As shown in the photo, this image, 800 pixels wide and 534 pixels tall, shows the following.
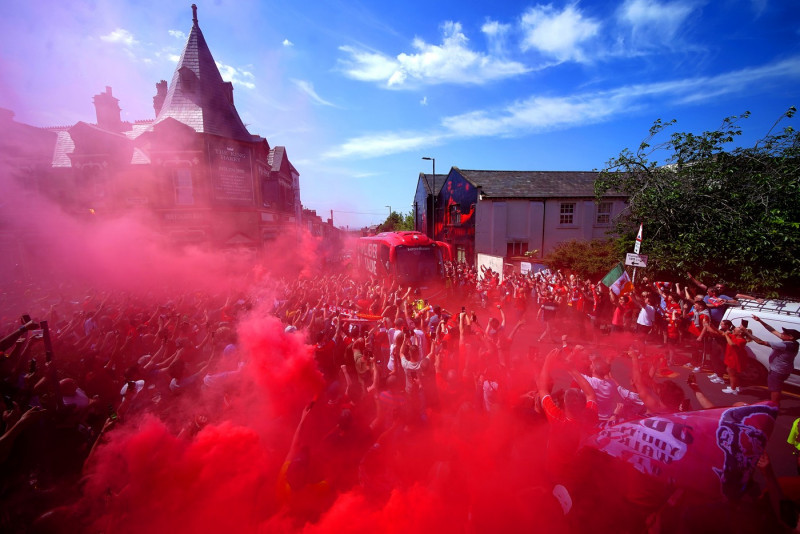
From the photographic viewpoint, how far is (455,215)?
83.5 feet

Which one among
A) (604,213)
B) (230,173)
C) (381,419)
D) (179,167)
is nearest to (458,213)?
(604,213)

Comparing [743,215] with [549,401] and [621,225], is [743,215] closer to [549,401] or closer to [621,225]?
[621,225]

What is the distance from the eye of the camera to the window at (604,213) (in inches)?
878

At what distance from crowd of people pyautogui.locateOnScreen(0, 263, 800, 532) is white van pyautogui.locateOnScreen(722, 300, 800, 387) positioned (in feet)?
1.06

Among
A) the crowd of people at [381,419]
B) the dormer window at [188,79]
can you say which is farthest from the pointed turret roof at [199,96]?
the crowd of people at [381,419]

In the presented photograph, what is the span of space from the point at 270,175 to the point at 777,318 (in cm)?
2315

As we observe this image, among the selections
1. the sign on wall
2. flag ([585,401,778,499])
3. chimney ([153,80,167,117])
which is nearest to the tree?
flag ([585,401,778,499])

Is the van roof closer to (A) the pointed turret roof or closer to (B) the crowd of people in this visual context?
(B) the crowd of people

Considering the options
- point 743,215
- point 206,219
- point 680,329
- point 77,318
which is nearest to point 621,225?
point 743,215

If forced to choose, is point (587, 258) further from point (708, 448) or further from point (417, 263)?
point (708, 448)

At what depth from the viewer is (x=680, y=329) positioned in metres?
8.69

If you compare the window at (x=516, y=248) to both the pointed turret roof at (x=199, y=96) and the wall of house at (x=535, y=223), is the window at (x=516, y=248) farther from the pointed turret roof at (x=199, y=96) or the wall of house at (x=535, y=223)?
the pointed turret roof at (x=199, y=96)

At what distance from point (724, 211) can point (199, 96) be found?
22.5 m

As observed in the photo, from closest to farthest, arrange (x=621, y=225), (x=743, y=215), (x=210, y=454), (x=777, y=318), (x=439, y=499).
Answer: (x=439, y=499) → (x=210, y=454) → (x=777, y=318) → (x=743, y=215) → (x=621, y=225)
